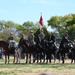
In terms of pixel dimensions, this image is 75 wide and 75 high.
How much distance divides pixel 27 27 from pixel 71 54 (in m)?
77.7

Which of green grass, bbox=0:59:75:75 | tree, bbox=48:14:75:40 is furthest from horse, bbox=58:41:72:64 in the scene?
tree, bbox=48:14:75:40

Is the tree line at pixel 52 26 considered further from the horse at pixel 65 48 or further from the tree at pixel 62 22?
the horse at pixel 65 48

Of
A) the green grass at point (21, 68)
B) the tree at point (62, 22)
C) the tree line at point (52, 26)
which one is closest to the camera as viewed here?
the green grass at point (21, 68)

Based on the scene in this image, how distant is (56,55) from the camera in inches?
1057

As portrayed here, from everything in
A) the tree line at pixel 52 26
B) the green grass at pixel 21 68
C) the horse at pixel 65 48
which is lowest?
the green grass at pixel 21 68

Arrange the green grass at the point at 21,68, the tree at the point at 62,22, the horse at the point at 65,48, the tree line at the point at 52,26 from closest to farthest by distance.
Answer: the green grass at the point at 21,68
the horse at the point at 65,48
the tree line at the point at 52,26
the tree at the point at 62,22

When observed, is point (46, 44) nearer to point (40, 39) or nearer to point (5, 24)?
point (40, 39)

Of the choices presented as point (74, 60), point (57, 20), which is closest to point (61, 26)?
point (57, 20)

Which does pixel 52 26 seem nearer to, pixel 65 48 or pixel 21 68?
pixel 65 48

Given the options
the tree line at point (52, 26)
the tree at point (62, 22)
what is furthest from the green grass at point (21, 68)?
the tree at point (62, 22)

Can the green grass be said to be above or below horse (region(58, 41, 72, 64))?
below

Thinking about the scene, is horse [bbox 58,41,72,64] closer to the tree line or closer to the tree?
the tree line

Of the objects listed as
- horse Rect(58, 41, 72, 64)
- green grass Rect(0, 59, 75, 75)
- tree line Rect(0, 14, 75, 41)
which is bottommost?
green grass Rect(0, 59, 75, 75)

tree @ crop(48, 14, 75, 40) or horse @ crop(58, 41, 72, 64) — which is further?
tree @ crop(48, 14, 75, 40)
